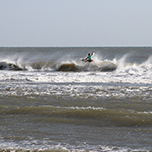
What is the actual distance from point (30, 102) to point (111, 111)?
3194mm

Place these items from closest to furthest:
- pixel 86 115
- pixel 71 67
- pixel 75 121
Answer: pixel 75 121 < pixel 86 115 < pixel 71 67

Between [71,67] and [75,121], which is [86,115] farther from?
[71,67]

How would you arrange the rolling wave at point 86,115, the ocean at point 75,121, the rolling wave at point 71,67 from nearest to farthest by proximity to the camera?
the ocean at point 75,121
the rolling wave at point 86,115
the rolling wave at point 71,67

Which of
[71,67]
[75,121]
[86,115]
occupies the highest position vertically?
[71,67]

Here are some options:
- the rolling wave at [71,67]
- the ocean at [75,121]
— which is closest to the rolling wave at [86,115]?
the ocean at [75,121]

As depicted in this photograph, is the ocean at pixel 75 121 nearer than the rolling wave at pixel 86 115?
Yes

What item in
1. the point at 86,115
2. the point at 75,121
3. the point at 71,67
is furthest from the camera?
the point at 71,67

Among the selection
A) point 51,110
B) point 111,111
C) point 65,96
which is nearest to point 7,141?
point 51,110

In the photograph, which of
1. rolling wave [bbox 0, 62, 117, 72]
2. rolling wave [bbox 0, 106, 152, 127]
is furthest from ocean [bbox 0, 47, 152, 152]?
rolling wave [bbox 0, 62, 117, 72]

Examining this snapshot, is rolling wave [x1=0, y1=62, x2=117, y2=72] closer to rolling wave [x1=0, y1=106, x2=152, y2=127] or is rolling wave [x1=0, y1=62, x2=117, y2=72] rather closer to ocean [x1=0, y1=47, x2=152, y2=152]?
ocean [x1=0, y1=47, x2=152, y2=152]

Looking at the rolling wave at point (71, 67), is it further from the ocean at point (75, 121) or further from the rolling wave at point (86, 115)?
the rolling wave at point (86, 115)

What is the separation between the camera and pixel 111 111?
934 centimetres

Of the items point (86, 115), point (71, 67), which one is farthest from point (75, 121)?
point (71, 67)

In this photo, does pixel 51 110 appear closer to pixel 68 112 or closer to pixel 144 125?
pixel 68 112
